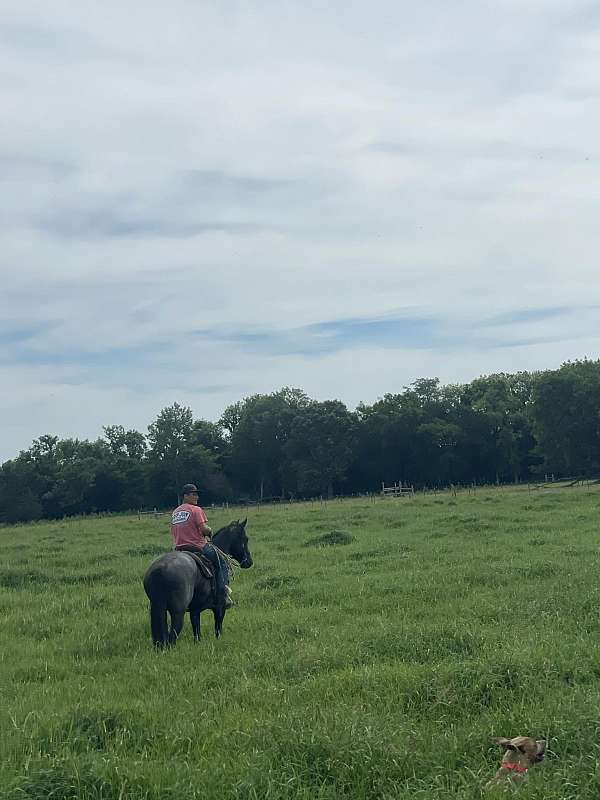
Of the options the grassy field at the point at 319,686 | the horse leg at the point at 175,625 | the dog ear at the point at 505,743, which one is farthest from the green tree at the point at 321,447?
the dog ear at the point at 505,743

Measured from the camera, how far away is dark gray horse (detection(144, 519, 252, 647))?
10797 mm

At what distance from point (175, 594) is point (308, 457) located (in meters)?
73.3

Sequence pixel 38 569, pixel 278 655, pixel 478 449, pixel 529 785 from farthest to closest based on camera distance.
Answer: pixel 478 449, pixel 38 569, pixel 278 655, pixel 529 785

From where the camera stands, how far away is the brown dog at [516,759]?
5652 millimetres

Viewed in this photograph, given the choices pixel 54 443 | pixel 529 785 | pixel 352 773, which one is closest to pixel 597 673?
pixel 529 785

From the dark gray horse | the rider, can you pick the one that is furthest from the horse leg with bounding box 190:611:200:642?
the rider

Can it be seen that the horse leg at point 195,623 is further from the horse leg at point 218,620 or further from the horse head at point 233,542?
the horse head at point 233,542

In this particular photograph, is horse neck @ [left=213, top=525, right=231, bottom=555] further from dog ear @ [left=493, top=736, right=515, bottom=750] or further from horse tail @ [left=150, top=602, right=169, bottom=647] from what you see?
dog ear @ [left=493, top=736, right=515, bottom=750]

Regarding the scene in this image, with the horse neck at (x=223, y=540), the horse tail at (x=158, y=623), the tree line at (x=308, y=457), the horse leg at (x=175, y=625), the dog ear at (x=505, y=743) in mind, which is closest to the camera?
the dog ear at (x=505, y=743)

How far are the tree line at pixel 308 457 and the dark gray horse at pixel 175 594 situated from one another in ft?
223

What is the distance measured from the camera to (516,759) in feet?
19.8

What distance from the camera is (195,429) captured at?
9488 centimetres

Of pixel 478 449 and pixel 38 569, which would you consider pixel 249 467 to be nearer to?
pixel 478 449

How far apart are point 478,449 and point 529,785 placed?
7865cm
